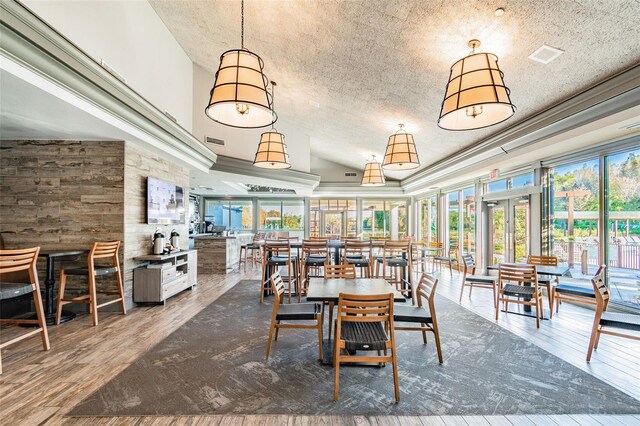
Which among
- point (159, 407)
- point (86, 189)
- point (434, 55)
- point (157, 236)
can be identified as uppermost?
→ point (434, 55)

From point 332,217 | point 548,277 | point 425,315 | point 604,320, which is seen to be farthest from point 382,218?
point 425,315

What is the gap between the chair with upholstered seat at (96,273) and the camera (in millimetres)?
3982

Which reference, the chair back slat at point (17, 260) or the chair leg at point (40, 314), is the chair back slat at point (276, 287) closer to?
the chair leg at point (40, 314)

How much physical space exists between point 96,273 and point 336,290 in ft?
11.1

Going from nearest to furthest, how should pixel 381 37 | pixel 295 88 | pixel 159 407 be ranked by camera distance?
pixel 159 407 < pixel 381 37 < pixel 295 88

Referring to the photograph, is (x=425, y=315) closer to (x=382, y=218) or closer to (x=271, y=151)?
(x=271, y=151)

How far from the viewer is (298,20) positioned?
4.00 m

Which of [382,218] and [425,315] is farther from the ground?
[382,218]

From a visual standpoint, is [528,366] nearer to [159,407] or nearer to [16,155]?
[159,407]

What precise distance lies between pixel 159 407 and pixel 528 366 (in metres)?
3.28

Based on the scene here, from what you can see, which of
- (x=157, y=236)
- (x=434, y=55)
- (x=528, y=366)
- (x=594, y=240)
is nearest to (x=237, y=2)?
(x=434, y=55)

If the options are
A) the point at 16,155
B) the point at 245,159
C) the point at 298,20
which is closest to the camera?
the point at 298,20

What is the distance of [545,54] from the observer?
3.29 m

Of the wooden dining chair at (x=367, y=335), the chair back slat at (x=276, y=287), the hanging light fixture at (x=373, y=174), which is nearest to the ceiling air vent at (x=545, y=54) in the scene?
the wooden dining chair at (x=367, y=335)
